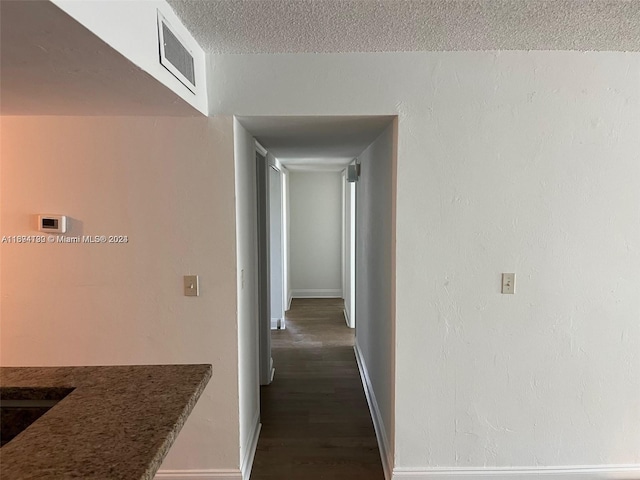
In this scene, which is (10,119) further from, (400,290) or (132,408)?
(400,290)

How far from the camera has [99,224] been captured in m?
1.94

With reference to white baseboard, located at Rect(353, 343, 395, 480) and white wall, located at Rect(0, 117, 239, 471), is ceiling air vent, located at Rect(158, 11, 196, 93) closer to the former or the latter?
white wall, located at Rect(0, 117, 239, 471)

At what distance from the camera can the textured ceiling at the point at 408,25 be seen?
1.44 metres

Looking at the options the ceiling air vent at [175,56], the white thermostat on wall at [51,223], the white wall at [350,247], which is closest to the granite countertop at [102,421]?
the white thermostat on wall at [51,223]

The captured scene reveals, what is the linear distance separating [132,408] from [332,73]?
63.8 inches

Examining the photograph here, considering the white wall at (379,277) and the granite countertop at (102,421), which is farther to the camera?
the white wall at (379,277)

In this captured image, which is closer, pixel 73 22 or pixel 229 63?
pixel 73 22

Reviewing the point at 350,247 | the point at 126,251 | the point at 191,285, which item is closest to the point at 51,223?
the point at 126,251

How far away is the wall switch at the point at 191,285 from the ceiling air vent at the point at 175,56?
0.89 m

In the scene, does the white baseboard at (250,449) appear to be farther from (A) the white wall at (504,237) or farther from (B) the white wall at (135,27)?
(B) the white wall at (135,27)

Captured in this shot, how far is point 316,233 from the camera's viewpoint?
21.0 feet

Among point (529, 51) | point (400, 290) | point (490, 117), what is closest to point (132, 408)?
point (400, 290)

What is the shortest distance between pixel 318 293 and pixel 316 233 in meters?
1.00

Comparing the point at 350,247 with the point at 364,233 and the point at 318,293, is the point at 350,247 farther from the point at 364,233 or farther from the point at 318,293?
the point at 364,233
